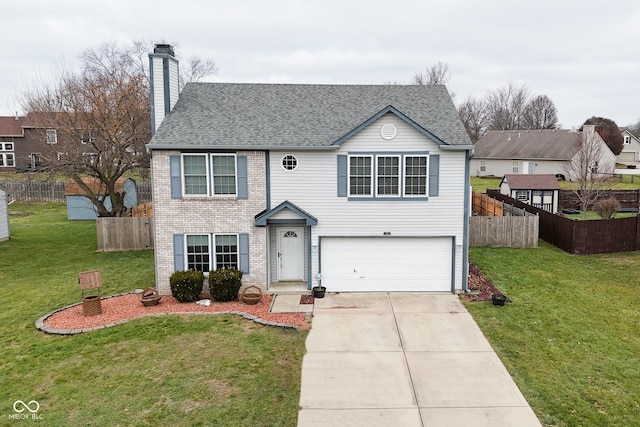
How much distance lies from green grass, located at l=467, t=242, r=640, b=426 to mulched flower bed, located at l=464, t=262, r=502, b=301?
0.40 m

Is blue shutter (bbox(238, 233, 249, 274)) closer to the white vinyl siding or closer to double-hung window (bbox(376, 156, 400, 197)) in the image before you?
the white vinyl siding

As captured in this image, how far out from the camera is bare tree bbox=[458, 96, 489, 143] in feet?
265

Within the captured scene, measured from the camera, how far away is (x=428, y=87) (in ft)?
67.1

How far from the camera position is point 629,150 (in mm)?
64312

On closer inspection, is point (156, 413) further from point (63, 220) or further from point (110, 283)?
point (63, 220)

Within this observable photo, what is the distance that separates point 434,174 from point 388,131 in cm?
225

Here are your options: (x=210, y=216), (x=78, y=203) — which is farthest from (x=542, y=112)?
(x=210, y=216)

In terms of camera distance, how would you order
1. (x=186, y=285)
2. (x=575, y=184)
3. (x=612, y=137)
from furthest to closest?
(x=612, y=137)
(x=575, y=184)
(x=186, y=285)

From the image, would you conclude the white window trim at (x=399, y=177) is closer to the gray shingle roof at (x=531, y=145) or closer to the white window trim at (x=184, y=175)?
the white window trim at (x=184, y=175)

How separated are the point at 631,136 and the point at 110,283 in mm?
68999

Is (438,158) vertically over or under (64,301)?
over

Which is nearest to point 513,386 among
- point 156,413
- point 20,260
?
point 156,413

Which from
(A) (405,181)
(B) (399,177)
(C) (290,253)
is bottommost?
(C) (290,253)

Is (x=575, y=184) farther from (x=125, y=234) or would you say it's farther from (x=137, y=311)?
(x=137, y=311)
